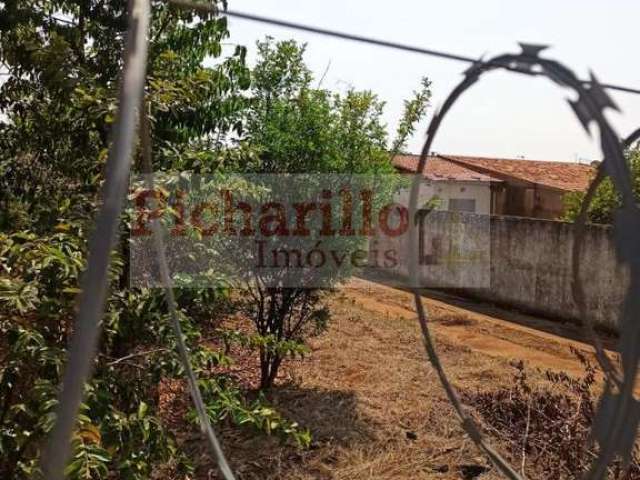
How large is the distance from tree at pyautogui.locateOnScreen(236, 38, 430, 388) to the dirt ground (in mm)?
699

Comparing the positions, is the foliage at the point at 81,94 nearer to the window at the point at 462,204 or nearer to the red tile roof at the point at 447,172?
the red tile roof at the point at 447,172

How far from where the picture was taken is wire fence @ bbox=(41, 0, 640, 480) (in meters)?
0.84

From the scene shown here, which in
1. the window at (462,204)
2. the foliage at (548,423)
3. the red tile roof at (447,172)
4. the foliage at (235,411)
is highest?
the red tile roof at (447,172)

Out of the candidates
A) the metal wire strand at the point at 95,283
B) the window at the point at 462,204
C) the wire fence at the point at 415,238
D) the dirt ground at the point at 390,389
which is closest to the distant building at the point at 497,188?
the window at the point at 462,204

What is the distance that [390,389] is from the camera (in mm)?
6895

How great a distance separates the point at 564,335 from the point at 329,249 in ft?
17.2

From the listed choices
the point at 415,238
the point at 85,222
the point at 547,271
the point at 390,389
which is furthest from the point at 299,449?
the point at 547,271

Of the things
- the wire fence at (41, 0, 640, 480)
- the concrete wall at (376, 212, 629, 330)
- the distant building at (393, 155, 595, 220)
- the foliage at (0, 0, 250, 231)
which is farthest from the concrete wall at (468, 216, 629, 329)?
the wire fence at (41, 0, 640, 480)

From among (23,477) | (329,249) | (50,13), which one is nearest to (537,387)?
(329,249)

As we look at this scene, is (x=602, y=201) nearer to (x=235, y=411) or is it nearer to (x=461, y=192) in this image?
(x=461, y=192)

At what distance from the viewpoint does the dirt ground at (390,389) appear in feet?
17.4

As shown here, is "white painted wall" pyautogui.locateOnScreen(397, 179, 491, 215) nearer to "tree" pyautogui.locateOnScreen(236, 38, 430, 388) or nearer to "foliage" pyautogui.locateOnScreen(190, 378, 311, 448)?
"tree" pyautogui.locateOnScreen(236, 38, 430, 388)

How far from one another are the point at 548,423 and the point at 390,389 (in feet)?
5.99

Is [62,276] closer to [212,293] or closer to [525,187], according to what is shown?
[212,293]
